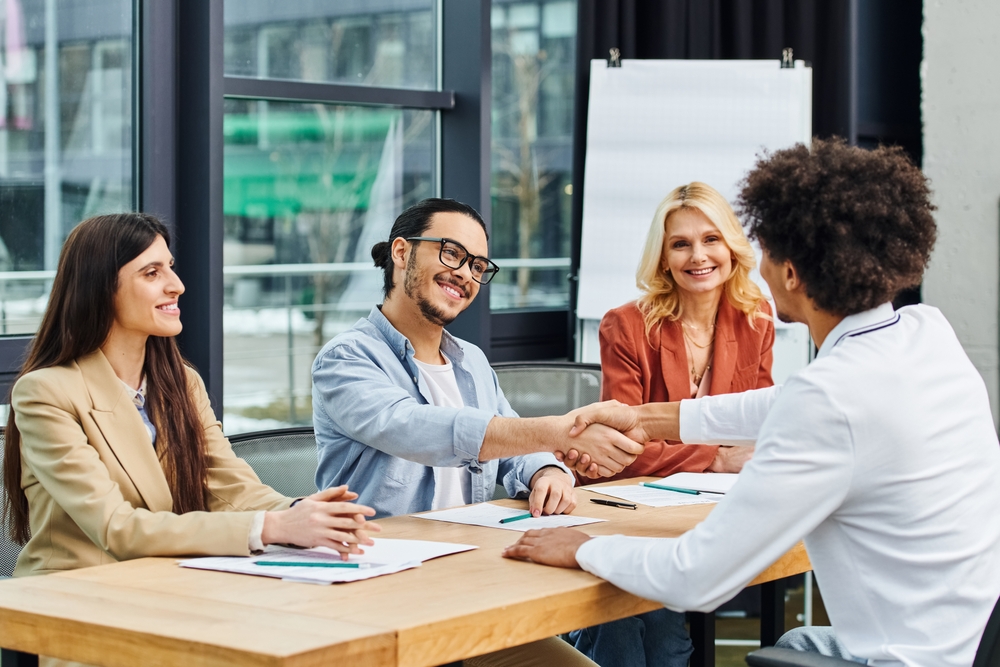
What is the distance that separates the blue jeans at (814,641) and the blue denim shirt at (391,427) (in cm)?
69

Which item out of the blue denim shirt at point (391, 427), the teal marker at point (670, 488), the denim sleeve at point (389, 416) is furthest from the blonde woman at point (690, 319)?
the denim sleeve at point (389, 416)

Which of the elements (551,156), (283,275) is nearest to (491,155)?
(551,156)

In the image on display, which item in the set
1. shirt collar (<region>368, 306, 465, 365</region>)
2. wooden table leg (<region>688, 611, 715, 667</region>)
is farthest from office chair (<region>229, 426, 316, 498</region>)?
wooden table leg (<region>688, 611, 715, 667</region>)

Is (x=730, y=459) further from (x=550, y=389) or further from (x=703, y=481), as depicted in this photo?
(x=550, y=389)

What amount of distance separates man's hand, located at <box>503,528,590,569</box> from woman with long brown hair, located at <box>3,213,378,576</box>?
0.25 m

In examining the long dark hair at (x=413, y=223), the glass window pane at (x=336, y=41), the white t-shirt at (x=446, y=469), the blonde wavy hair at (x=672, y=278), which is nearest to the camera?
the white t-shirt at (x=446, y=469)

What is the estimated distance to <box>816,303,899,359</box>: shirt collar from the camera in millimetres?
1595

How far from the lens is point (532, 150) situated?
14.0 ft

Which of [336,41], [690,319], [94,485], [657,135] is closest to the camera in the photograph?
[94,485]

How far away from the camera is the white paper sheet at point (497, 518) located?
2.03 meters

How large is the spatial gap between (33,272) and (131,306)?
1275 millimetres

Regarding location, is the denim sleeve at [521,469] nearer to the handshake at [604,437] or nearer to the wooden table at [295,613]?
the handshake at [604,437]

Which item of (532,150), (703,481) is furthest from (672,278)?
(532,150)

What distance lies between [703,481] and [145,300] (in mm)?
1281
